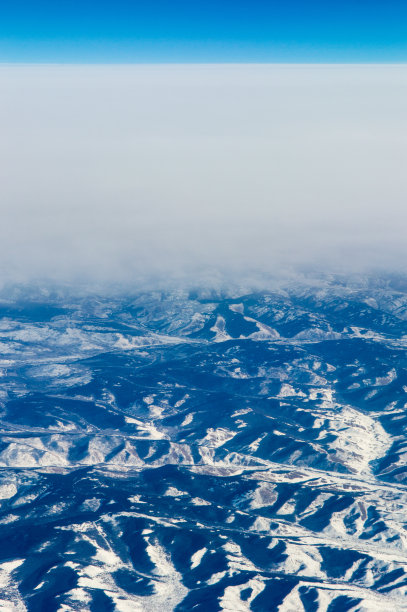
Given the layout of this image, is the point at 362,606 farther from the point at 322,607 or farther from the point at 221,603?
the point at 221,603

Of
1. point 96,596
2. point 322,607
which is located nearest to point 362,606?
point 322,607

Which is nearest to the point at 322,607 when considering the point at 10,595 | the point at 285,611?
the point at 285,611

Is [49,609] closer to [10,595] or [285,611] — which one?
[10,595]

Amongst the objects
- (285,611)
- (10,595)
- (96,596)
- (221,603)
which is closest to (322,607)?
(285,611)

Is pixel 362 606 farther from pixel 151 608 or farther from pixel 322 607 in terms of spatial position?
pixel 151 608

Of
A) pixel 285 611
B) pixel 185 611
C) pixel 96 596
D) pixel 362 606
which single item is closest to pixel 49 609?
pixel 96 596

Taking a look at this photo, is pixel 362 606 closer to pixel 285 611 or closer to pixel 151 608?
pixel 285 611
